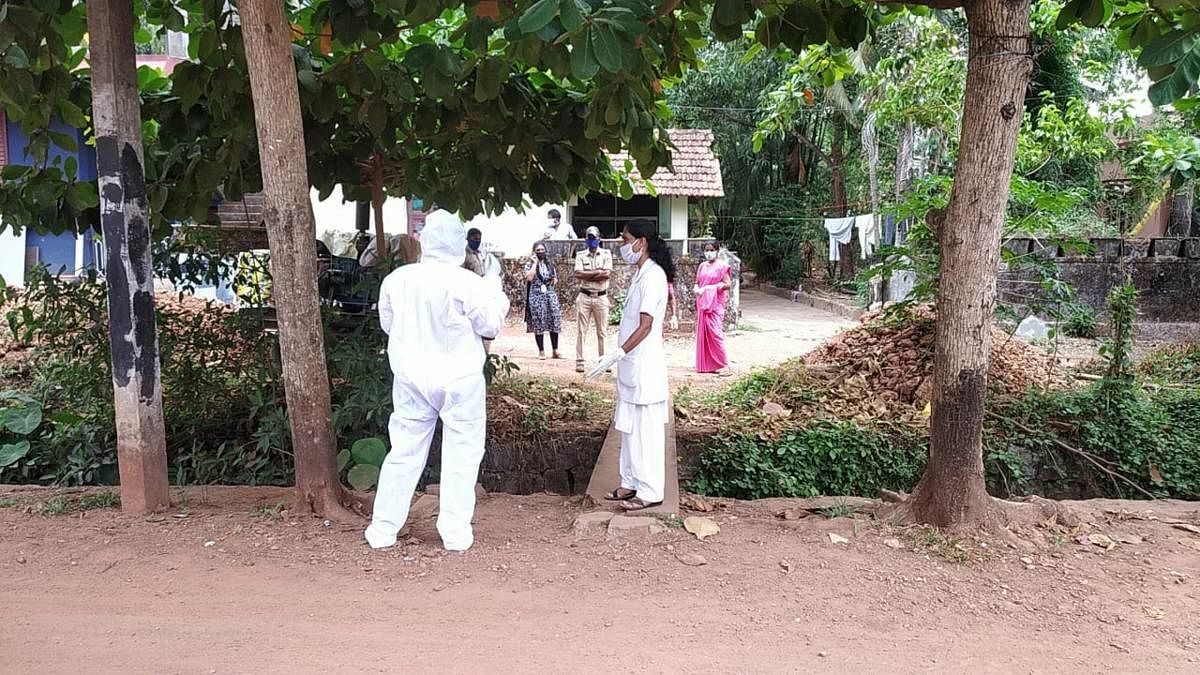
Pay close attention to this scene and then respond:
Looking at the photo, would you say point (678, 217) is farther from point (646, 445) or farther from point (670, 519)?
point (670, 519)

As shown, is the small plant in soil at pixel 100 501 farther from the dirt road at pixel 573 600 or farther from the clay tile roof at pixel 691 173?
the clay tile roof at pixel 691 173

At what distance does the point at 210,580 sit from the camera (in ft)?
11.7

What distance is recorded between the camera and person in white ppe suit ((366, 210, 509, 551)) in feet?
12.4

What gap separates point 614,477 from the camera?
5289 millimetres

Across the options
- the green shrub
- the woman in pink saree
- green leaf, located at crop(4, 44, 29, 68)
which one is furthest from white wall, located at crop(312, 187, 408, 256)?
green leaf, located at crop(4, 44, 29, 68)

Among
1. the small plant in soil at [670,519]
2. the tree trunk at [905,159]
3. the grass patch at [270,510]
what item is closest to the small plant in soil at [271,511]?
the grass patch at [270,510]

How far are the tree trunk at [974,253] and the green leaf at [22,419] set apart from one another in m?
5.46

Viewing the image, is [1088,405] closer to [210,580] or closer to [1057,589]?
[1057,589]

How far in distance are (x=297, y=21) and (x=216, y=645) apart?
13.5 feet

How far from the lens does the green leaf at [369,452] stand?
4.85m

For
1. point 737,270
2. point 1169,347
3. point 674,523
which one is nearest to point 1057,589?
point 674,523

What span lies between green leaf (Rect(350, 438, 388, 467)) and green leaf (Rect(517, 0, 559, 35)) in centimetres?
276

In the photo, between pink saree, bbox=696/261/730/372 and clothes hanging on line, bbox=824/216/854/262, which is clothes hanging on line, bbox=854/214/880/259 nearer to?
clothes hanging on line, bbox=824/216/854/262

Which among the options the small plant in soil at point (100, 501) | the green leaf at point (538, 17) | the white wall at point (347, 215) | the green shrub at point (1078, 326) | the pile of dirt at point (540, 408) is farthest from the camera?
the white wall at point (347, 215)
